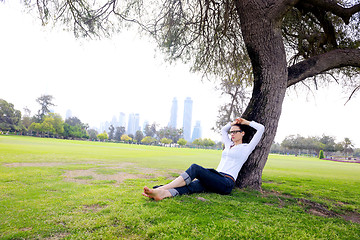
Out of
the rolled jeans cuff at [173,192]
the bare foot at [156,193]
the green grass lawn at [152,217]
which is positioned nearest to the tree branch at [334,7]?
the green grass lawn at [152,217]

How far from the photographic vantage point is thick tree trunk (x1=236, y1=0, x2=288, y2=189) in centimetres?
438

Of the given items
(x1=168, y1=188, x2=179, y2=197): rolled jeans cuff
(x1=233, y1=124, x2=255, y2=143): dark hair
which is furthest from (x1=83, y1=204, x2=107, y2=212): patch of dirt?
(x1=233, y1=124, x2=255, y2=143): dark hair

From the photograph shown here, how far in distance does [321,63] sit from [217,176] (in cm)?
397

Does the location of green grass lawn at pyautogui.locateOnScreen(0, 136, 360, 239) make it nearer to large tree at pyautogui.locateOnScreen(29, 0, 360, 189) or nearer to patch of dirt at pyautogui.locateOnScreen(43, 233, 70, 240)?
patch of dirt at pyautogui.locateOnScreen(43, 233, 70, 240)

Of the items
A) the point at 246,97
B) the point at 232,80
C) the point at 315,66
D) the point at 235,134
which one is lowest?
the point at 235,134

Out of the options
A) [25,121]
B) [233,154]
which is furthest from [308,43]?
[25,121]

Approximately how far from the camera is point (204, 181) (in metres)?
3.37

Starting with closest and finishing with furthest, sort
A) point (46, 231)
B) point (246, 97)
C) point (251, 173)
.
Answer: point (46, 231) → point (251, 173) → point (246, 97)

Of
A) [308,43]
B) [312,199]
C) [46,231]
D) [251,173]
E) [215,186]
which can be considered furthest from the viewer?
[308,43]

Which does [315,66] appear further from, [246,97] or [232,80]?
[246,97]

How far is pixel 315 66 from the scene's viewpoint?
4859mm

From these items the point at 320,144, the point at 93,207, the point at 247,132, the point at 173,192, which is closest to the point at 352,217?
the point at 247,132

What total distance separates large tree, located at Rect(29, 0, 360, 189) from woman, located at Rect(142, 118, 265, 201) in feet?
1.86

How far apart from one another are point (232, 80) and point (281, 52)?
394 centimetres
